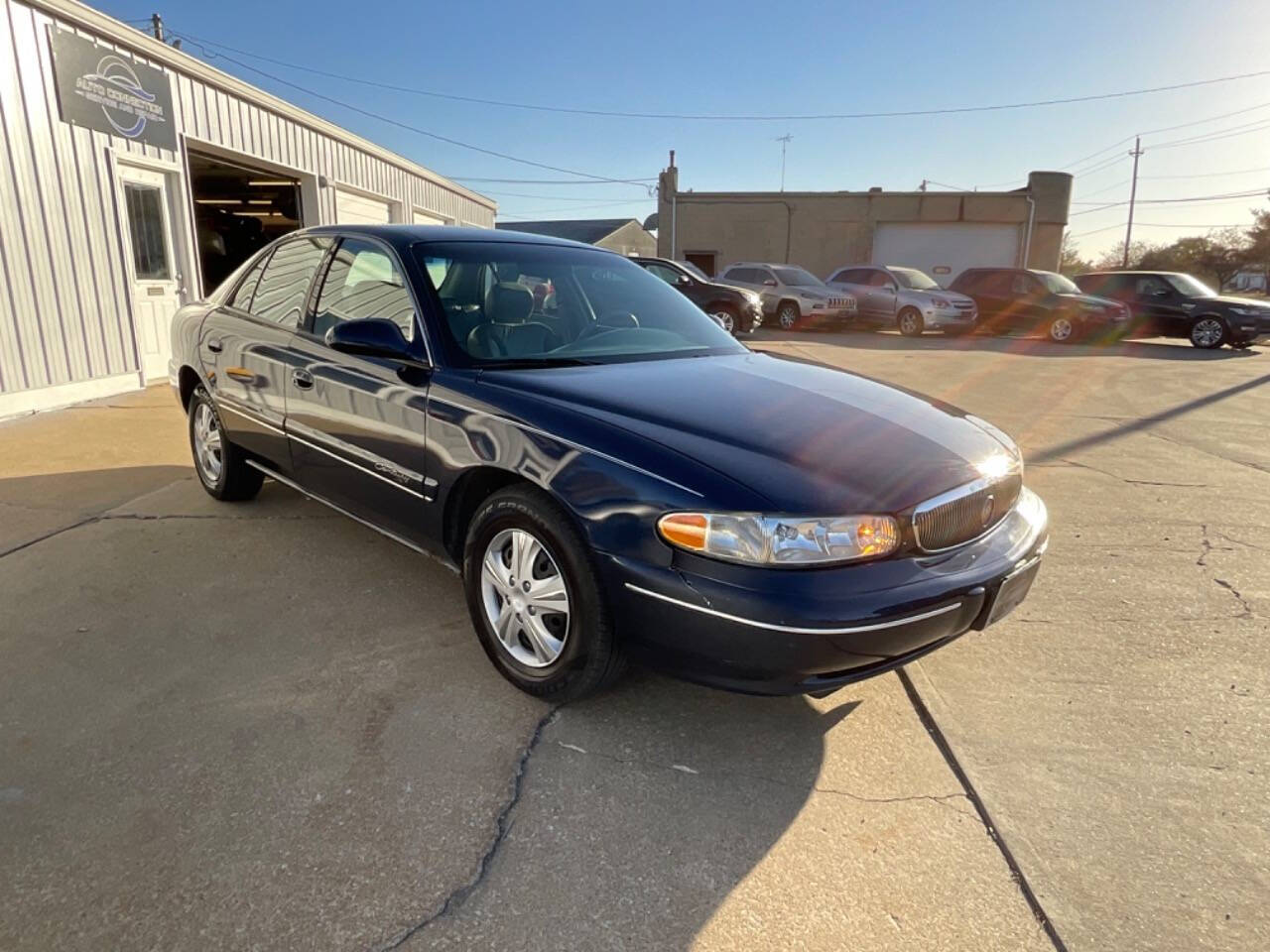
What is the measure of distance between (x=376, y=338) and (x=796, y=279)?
16755mm

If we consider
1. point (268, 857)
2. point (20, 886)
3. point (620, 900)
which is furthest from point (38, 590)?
point (620, 900)

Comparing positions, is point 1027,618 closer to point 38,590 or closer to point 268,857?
point 268,857

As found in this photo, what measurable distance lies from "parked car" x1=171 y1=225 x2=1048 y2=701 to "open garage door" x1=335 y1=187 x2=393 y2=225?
9.34 metres

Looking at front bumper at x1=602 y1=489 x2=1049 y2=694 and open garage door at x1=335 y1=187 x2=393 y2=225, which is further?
open garage door at x1=335 y1=187 x2=393 y2=225

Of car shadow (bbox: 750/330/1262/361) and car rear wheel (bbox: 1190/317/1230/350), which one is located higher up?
car rear wheel (bbox: 1190/317/1230/350)

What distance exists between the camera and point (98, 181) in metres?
7.76

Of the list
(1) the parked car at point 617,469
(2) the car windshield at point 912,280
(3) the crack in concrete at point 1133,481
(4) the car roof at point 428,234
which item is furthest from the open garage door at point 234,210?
(2) the car windshield at point 912,280

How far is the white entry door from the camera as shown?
8359 mm

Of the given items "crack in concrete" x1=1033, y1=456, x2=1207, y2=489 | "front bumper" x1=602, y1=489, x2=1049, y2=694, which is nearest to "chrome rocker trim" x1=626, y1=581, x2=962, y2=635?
"front bumper" x1=602, y1=489, x2=1049, y2=694

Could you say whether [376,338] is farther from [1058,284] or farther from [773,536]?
[1058,284]

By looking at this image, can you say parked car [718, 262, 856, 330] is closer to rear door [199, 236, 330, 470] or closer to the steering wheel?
rear door [199, 236, 330, 470]

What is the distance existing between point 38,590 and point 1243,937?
177 inches

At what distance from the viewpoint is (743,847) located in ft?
6.90

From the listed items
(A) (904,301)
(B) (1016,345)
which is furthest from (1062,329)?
(A) (904,301)
